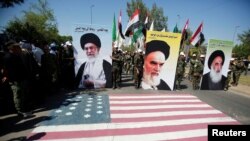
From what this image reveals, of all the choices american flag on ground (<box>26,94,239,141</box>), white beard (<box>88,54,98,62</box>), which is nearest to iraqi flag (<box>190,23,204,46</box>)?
american flag on ground (<box>26,94,239,141</box>)

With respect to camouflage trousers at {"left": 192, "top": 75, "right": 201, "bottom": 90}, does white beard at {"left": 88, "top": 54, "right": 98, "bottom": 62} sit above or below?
above

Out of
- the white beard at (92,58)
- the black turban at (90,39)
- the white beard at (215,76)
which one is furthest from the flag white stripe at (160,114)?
the white beard at (215,76)

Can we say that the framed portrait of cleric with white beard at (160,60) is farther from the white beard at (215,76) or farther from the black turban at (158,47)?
the white beard at (215,76)

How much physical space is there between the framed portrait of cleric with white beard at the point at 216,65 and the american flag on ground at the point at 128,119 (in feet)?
11.3

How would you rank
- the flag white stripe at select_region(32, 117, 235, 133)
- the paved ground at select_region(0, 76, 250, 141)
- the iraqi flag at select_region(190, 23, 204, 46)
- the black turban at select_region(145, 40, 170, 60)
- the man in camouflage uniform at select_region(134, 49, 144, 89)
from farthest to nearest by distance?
the iraqi flag at select_region(190, 23, 204, 46) < the man in camouflage uniform at select_region(134, 49, 144, 89) < the black turban at select_region(145, 40, 170, 60) < the flag white stripe at select_region(32, 117, 235, 133) < the paved ground at select_region(0, 76, 250, 141)

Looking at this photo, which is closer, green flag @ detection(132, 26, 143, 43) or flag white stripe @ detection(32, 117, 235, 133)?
flag white stripe @ detection(32, 117, 235, 133)

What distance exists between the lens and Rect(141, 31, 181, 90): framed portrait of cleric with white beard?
446 inches

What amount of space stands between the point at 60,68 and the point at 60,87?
3.16 feet

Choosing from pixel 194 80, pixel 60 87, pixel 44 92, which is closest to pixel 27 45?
pixel 44 92

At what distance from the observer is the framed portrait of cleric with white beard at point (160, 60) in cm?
1133

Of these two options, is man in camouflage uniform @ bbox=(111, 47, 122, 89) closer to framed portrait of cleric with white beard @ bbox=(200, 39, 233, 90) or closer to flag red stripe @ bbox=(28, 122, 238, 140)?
framed portrait of cleric with white beard @ bbox=(200, 39, 233, 90)

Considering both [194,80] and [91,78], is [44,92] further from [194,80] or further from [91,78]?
[194,80]

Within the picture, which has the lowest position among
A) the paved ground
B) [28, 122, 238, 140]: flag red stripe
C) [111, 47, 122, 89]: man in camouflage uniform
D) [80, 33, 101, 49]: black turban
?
[28, 122, 238, 140]: flag red stripe

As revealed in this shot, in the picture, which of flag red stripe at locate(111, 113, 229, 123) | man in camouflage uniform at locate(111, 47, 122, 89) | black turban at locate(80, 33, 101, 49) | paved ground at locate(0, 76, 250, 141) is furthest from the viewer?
man in camouflage uniform at locate(111, 47, 122, 89)
